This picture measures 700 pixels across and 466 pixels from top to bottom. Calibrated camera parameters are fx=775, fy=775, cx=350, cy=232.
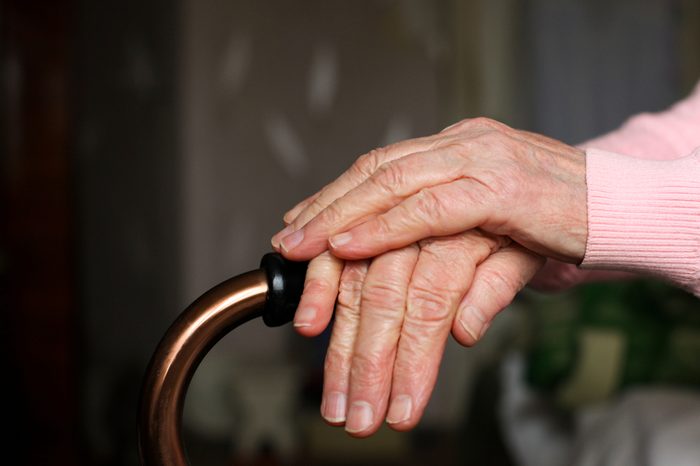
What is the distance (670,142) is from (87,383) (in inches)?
105

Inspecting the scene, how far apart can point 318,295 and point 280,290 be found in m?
0.05

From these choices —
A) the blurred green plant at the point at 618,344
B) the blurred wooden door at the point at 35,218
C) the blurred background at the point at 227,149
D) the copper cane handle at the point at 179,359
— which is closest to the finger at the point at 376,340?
the copper cane handle at the point at 179,359

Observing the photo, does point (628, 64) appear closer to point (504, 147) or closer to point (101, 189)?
point (101, 189)

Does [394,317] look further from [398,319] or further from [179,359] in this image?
[179,359]

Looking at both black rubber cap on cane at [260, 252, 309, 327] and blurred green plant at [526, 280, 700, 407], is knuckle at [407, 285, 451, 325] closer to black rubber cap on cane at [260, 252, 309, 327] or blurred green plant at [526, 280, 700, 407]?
black rubber cap on cane at [260, 252, 309, 327]

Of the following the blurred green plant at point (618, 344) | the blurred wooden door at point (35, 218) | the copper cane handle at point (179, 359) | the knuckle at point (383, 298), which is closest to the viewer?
the copper cane handle at point (179, 359)

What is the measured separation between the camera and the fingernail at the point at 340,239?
27.0 inches

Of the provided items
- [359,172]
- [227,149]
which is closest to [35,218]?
[227,149]

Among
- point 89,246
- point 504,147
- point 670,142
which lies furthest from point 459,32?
point 504,147

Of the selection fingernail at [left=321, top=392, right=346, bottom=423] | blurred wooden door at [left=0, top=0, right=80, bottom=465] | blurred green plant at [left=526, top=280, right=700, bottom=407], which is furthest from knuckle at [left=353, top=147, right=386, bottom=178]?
blurred wooden door at [left=0, top=0, right=80, bottom=465]

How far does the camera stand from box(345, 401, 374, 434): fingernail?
0.66m

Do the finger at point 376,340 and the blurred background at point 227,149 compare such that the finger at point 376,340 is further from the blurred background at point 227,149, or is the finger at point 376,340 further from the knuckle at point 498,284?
the blurred background at point 227,149

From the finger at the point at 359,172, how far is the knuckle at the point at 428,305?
0.12 metres

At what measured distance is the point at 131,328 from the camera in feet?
10.5
